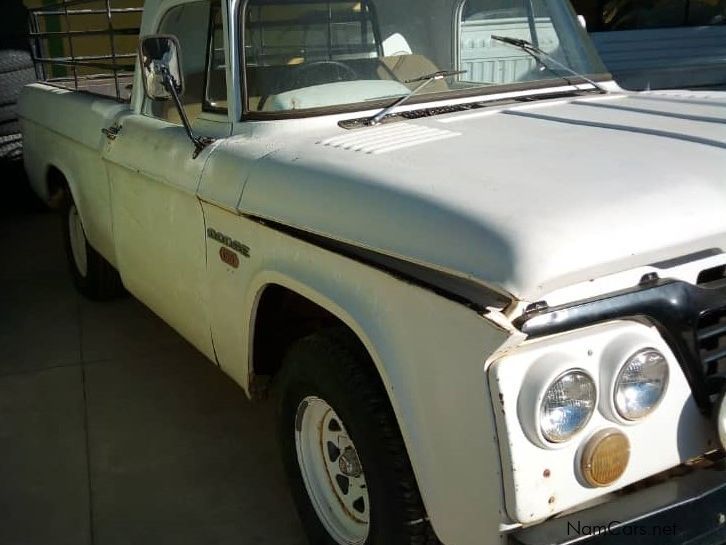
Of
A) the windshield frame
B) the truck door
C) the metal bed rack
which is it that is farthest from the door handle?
the windshield frame

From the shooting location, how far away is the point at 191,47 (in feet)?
10.7

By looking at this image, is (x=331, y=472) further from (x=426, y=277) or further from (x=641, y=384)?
(x=641, y=384)

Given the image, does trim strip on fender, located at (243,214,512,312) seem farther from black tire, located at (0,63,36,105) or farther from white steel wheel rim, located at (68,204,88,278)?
black tire, located at (0,63,36,105)

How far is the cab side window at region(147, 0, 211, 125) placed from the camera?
311 centimetres

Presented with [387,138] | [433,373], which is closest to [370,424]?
[433,373]

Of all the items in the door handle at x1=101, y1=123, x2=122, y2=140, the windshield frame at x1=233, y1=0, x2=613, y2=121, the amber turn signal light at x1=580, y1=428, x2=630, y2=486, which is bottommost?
the amber turn signal light at x1=580, y1=428, x2=630, y2=486

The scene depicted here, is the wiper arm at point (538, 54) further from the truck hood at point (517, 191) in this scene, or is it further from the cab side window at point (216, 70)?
the cab side window at point (216, 70)

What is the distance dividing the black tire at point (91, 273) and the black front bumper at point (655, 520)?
11.8 feet

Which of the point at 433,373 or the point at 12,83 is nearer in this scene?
the point at 433,373

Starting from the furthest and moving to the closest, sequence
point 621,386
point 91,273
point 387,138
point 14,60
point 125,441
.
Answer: point 14,60 < point 91,273 < point 125,441 < point 387,138 < point 621,386

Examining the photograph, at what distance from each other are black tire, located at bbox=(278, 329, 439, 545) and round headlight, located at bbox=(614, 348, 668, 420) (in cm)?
58

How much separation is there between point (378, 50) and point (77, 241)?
2718 mm

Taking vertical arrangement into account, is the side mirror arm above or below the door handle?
above

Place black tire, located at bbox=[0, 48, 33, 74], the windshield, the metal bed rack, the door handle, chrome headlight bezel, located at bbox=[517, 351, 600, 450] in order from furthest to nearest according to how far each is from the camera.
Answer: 1. black tire, located at bbox=[0, 48, 33, 74]
2. the metal bed rack
3. the door handle
4. the windshield
5. chrome headlight bezel, located at bbox=[517, 351, 600, 450]
